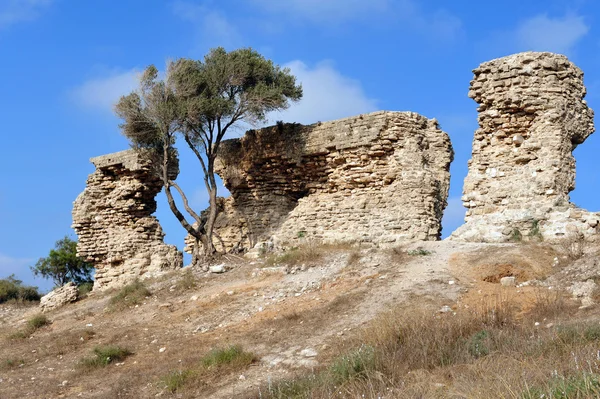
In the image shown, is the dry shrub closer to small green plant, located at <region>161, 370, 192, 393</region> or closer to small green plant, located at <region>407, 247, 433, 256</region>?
small green plant, located at <region>407, 247, 433, 256</region>

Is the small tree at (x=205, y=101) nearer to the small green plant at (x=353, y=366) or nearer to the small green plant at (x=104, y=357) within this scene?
the small green plant at (x=104, y=357)

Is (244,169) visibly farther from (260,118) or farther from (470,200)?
(470,200)

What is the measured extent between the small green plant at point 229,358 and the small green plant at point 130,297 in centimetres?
567

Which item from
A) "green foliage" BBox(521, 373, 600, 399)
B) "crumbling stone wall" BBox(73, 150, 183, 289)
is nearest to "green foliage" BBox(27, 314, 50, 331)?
"crumbling stone wall" BBox(73, 150, 183, 289)

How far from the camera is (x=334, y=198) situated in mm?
16297

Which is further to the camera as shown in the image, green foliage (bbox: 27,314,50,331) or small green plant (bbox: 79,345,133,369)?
green foliage (bbox: 27,314,50,331)

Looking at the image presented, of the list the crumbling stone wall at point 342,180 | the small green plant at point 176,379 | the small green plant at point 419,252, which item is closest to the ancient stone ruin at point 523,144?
the small green plant at point 419,252

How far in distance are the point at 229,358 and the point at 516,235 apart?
634cm

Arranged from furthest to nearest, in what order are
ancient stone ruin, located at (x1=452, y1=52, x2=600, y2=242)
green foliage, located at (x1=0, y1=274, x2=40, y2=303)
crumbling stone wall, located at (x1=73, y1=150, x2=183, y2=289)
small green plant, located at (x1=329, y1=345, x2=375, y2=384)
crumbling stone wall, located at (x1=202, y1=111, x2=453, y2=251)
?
green foliage, located at (x1=0, y1=274, x2=40, y2=303)
crumbling stone wall, located at (x1=73, y1=150, x2=183, y2=289)
crumbling stone wall, located at (x1=202, y1=111, x2=453, y2=251)
ancient stone ruin, located at (x1=452, y1=52, x2=600, y2=242)
small green plant, located at (x1=329, y1=345, x2=375, y2=384)

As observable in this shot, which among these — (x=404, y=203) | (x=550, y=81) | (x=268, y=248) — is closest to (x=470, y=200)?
(x=404, y=203)

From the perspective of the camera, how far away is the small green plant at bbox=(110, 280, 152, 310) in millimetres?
14078

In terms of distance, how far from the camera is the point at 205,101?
17.1m

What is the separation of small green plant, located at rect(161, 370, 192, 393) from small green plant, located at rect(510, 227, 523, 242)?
6770 millimetres

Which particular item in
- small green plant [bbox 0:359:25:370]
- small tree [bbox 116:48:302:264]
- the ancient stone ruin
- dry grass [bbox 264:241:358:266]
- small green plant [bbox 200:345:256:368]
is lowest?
small green plant [bbox 200:345:256:368]
